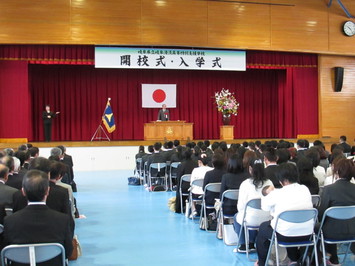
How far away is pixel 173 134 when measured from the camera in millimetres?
14562

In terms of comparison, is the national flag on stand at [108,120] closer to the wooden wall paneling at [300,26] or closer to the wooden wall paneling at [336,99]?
the wooden wall paneling at [300,26]

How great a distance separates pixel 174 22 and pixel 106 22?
2.29 meters

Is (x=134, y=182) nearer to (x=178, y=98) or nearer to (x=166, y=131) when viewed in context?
(x=166, y=131)

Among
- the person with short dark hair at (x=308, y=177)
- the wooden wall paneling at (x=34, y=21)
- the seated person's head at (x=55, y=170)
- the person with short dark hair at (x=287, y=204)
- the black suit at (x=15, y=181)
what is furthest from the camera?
the wooden wall paneling at (x=34, y=21)

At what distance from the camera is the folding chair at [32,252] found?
286 cm

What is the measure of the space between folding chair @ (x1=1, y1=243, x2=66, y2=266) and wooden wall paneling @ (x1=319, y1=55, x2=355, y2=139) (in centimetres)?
1481

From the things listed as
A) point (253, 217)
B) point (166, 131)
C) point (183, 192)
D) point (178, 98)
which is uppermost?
point (178, 98)

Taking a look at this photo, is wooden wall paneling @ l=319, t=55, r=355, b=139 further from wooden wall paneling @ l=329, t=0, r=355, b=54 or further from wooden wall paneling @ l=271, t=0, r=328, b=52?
wooden wall paneling @ l=271, t=0, r=328, b=52

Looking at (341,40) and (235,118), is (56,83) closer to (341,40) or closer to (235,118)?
(235,118)

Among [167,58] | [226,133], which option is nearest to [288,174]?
[167,58]

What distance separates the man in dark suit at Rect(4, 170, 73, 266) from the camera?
2977 mm

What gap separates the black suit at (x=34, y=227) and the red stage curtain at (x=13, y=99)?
459 inches

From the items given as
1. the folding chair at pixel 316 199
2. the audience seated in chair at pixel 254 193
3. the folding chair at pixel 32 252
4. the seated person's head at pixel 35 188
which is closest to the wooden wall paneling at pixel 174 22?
the audience seated in chair at pixel 254 193

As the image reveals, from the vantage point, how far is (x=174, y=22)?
46.8 feet
